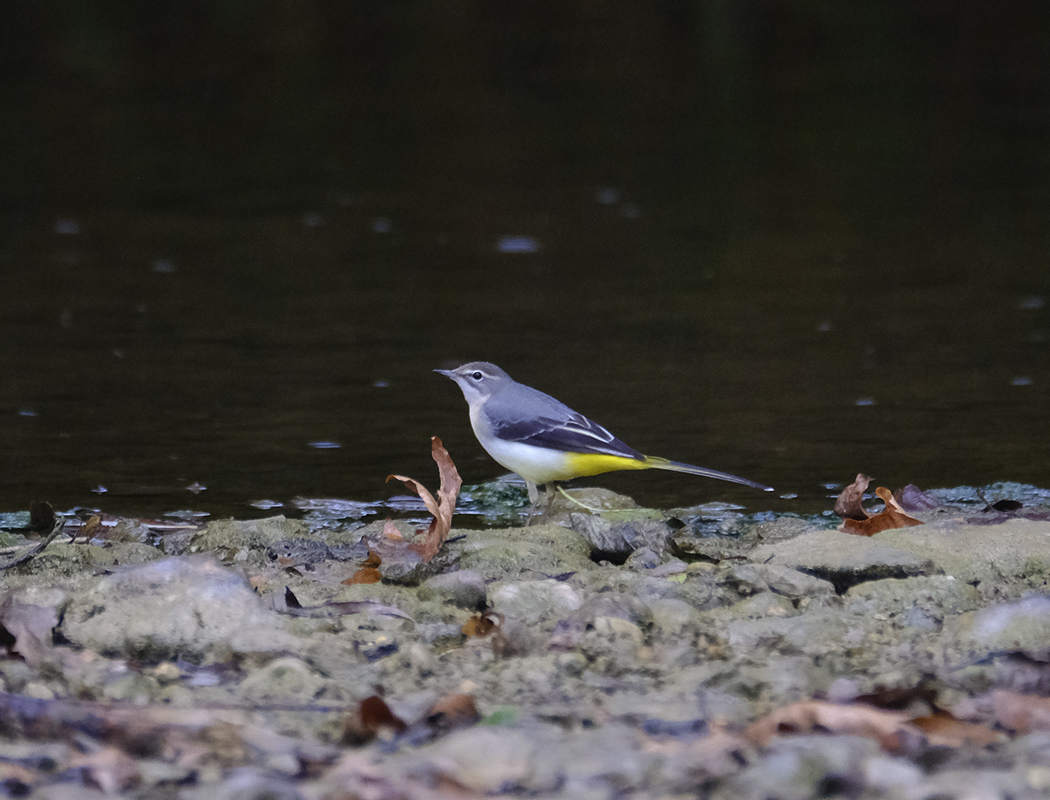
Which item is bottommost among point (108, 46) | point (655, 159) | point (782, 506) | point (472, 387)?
point (782, 506)

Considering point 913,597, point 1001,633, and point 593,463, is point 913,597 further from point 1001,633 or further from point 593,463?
point 593,463

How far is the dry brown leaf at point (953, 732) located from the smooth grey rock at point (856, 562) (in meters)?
1.43

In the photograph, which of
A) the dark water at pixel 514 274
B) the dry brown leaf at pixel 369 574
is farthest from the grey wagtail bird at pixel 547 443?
the dry brown leaf at pixel 369 574

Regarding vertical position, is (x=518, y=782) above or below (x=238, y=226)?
below

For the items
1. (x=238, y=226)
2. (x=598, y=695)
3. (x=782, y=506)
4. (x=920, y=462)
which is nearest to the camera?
(x=598, y=695)

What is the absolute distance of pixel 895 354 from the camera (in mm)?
9812

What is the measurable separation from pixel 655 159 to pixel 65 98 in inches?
523

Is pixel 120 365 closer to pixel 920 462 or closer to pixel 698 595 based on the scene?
pixel 920 462

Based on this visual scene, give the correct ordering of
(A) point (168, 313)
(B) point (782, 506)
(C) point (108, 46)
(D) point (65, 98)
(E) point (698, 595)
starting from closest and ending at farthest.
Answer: (E) point (698, 595) < (B) point (782, 506) < (A) point (168, 313) < (D) point (65, 98) < (C) point (108, 46)

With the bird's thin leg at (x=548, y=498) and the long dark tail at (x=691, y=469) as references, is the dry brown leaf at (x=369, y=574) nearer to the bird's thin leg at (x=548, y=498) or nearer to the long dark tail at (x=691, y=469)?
the bird's thin leg at (x=548, y=498)

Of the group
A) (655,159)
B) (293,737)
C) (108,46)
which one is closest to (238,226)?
(655,159)

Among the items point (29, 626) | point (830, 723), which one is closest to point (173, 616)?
point (29, 626)

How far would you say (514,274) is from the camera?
13.0 meters

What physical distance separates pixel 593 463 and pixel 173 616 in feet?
10.2
